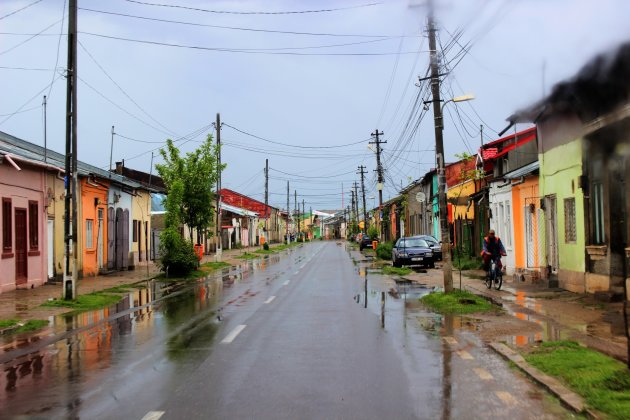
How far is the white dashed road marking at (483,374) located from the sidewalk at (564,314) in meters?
1.74

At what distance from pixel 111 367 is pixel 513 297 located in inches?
443

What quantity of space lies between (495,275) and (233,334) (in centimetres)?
1014

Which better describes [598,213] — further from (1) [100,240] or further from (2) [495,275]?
(1) [100,240]

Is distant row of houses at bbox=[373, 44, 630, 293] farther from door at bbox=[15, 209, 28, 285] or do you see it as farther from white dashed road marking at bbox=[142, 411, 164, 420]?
door at bbox=[15, 209, 28, 285]

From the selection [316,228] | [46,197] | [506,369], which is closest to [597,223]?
[506,369]

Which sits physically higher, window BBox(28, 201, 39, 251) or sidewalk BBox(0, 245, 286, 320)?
window BBox(28, 201, 39, 251)

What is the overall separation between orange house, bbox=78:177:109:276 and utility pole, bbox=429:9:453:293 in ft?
51.7

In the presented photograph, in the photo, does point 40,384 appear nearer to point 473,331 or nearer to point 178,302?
point 473,331

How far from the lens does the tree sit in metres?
30.9

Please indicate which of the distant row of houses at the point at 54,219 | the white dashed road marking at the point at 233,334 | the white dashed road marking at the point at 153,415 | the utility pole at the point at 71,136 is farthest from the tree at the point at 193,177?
the white dashed road marking at the point at 153,415

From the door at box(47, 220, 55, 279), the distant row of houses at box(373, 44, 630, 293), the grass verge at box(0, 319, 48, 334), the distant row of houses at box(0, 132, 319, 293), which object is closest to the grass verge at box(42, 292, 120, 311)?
the grass verge at box(0, 319, 48, 334)

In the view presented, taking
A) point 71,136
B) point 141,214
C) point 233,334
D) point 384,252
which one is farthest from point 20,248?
point 384,252

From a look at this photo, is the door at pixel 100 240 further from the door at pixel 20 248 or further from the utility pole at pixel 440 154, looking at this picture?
the utility pole at pixel 440 154

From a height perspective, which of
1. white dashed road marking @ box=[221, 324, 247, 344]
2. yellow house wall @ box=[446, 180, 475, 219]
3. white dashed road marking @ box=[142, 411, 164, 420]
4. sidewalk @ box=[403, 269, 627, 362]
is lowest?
sidewalk @ box=[403, 269, 627, 362]
